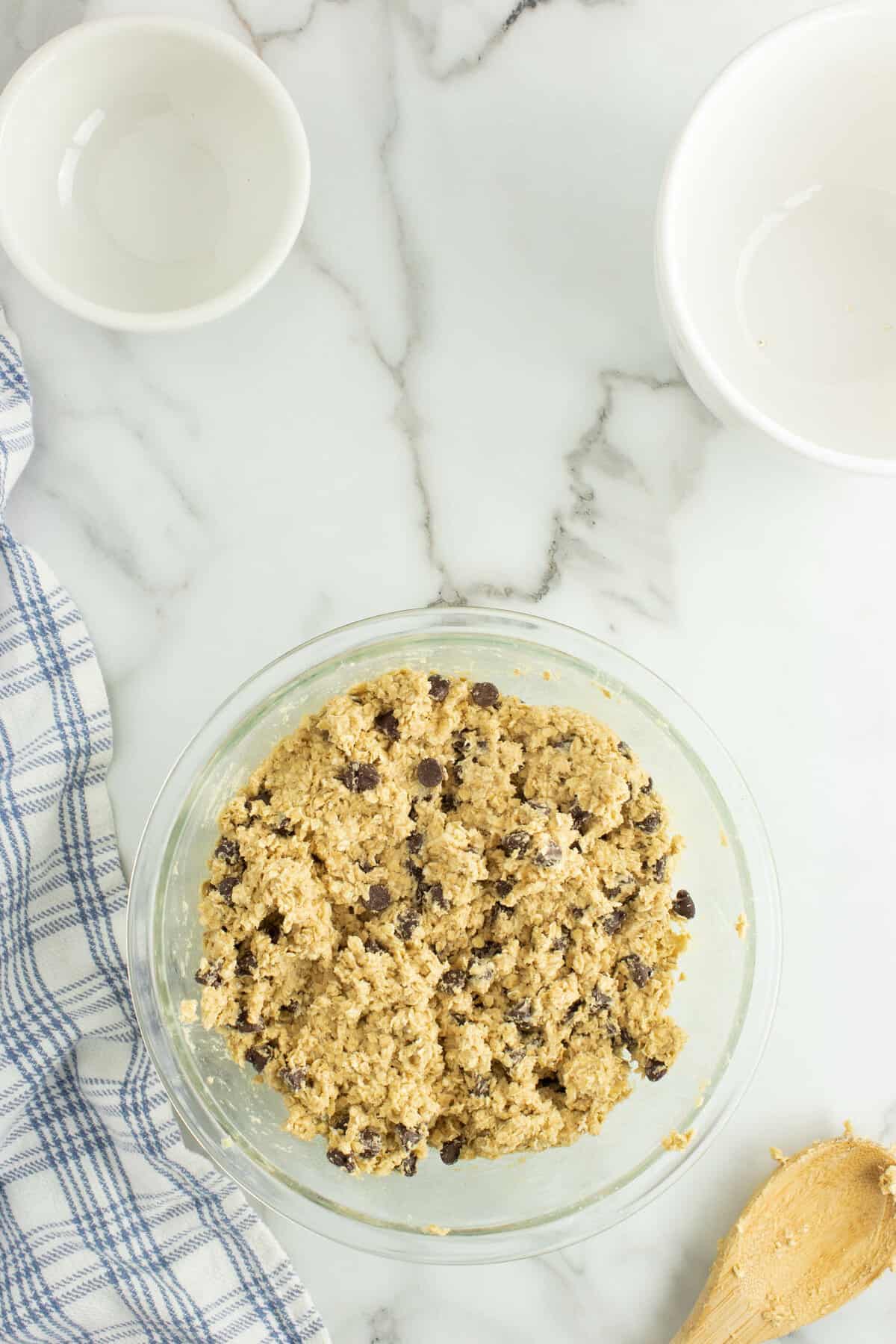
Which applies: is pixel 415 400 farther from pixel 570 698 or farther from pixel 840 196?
pixel 840 196

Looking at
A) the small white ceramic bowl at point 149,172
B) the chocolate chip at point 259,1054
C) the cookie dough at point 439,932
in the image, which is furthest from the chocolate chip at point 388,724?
the small white ceramic bowl at point 149,172

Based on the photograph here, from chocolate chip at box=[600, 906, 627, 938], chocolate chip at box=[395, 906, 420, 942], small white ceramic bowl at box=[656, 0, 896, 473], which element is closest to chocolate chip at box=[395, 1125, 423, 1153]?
chocolate chip at box=[395, 906, 420, 942]

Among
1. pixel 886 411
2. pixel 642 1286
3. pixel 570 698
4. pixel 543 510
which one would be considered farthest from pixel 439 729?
pixel 642 1286

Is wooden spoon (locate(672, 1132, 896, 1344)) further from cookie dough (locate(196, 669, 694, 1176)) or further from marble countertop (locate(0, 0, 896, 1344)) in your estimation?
cookie dough (locate(196, 669, 694, 1176))

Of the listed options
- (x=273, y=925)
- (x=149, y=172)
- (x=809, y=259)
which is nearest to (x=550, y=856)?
(x=273, y=925)

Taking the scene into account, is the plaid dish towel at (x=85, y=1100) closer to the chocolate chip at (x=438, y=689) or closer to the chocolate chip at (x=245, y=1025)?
the chocolate chip at (x=245, y=1025)

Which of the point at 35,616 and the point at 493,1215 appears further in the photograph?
the point at 35,616
